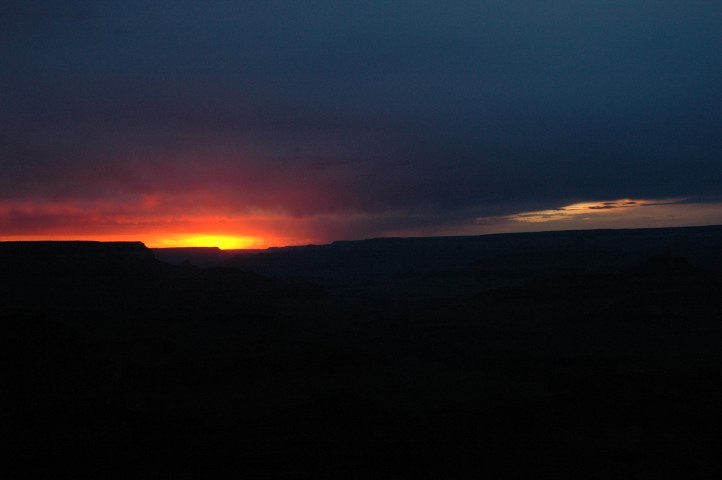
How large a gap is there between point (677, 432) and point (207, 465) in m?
25.1

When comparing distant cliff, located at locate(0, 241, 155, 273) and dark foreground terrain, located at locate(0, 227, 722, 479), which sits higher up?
distant cliff, located at locate(0, 241, 155, 273)

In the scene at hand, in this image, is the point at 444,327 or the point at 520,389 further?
the point at 444,327

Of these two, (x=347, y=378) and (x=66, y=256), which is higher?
(x=66, y=256)

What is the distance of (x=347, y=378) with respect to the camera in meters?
49.4

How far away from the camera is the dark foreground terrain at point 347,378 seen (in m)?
27.3

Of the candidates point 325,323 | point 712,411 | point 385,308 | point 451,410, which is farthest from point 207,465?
point 385,308

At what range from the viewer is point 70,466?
24688mm

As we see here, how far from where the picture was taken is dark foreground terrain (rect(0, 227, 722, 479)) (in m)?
27.3

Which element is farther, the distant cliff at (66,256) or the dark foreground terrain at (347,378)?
the distant cliff at (66,256)

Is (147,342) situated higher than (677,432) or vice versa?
(147,342)

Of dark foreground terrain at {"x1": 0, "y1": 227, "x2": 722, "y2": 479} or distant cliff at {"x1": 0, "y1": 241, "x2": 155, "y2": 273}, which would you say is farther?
distant cliff at {"x1": 0, "y1": 241, "x2": 155, "y2": 273}

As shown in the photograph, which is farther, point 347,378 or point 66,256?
point 66,256

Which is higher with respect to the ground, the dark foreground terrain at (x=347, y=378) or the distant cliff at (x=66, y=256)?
the distant cliff at (x=66, y=256)

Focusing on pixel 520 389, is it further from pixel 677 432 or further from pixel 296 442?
pixel 296 442
